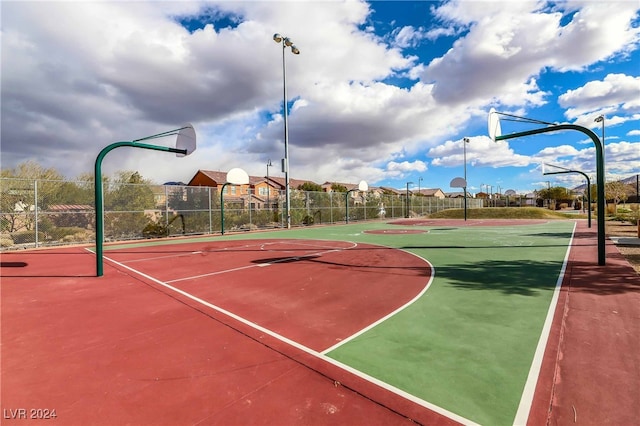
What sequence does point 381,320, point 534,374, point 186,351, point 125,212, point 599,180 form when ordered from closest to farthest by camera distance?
1. point 534,374
2. point 186,351
3. point 381,320
4. point 599,180
5. point 125,212

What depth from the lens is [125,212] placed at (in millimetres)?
17281

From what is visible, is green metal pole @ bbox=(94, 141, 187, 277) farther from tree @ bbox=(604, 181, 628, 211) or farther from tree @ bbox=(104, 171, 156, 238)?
tree @ bbox=(604, 181, 628, 211)

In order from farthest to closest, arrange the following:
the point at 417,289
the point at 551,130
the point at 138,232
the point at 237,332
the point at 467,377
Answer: the point at 138,232
the point at 551,130
the point at 417,289
the point at 237,332
the point at 467,377

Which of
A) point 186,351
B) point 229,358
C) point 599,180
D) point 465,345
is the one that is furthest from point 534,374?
point 599,180

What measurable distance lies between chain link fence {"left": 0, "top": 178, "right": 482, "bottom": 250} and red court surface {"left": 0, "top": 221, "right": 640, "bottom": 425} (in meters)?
9.08

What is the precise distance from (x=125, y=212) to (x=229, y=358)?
16.8 metres

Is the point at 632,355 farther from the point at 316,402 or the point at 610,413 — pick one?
the point at 316,402

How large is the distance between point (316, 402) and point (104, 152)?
8511mm

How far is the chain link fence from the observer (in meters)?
14.1

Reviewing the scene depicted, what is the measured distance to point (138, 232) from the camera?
1792 centimetres

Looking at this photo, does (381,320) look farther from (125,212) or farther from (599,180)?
(125,212)

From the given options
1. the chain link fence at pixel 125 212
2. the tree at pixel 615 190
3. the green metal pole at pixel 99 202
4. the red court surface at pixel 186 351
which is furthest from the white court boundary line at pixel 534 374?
the tree at pixel 615 190

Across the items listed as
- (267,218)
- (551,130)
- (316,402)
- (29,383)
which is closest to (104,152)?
(29,383)

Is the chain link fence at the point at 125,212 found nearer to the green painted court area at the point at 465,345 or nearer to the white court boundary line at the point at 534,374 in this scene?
the green painted court area at the point at 465,345
